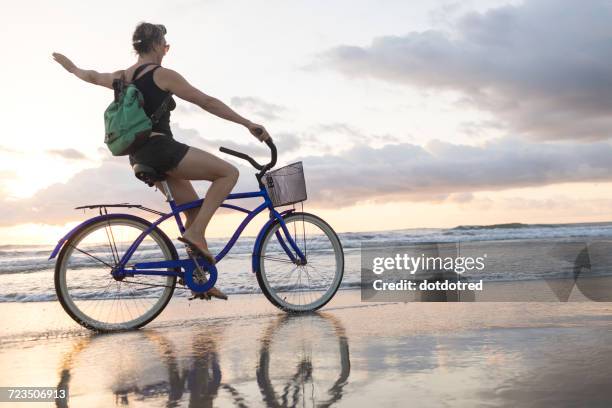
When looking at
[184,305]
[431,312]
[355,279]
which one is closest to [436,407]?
[431,312]

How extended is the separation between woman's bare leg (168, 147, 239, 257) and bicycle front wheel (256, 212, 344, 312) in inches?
27.1

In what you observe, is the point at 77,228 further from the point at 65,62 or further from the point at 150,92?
the point at 65,62

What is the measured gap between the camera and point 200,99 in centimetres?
503

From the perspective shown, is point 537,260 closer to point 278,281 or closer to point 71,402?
point 278,281

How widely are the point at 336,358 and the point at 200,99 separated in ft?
7.91

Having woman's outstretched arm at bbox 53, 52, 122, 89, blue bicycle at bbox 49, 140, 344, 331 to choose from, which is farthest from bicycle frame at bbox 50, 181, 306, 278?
woman's outstretched arm at bbox 53, 52, 122, 89

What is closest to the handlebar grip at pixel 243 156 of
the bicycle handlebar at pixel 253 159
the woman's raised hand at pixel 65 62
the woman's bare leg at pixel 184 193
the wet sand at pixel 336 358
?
the bicycle handlebar at pixel 253 159

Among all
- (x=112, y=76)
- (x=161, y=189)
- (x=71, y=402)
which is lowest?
(x=71, y=402)

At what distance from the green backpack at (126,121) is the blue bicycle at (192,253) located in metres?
0.25

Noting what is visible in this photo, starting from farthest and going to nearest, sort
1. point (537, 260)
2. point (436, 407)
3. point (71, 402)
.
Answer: point (537, 260), point (71, 402), point (436, 407)

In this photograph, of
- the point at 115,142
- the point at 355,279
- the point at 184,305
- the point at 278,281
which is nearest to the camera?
the point at 115,142

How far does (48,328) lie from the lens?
5301 millimetres

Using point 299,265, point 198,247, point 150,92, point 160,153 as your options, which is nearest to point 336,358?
point 198,247

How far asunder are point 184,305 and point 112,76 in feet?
8.52
